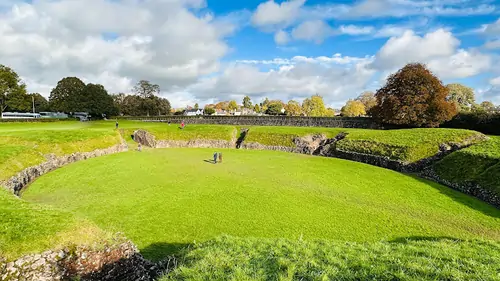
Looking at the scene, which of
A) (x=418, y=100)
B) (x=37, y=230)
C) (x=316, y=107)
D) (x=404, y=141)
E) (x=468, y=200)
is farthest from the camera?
(x=316, y=107)

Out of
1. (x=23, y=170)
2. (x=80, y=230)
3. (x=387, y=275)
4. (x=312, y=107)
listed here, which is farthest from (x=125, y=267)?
(x=312, y=107)

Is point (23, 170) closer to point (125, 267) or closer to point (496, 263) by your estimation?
point (125, 267)

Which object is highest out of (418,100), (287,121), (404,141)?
(418,100)

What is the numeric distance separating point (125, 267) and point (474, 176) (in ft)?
62.7

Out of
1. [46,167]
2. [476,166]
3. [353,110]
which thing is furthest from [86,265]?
[353,110]

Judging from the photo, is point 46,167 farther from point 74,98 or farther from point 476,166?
point 74,98

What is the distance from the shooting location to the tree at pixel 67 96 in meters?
64.8

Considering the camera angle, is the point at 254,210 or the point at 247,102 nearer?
the point at 254,210

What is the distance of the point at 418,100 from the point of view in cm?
3053

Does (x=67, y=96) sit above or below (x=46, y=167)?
above

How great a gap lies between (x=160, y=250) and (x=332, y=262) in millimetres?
5676

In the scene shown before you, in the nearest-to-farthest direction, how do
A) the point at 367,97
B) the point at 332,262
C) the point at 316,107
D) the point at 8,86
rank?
1. the point at 332,262
2. the point at 8,86
3. the point at 316,107
4. the point at 367,97

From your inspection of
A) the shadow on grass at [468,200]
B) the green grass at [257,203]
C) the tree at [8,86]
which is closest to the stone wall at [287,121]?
the green grass at [257,203]

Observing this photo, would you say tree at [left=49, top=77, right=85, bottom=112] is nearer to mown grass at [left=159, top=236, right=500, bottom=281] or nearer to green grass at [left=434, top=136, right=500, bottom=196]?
mown grass at [left=159, top=236, right=500, bottom=281]
